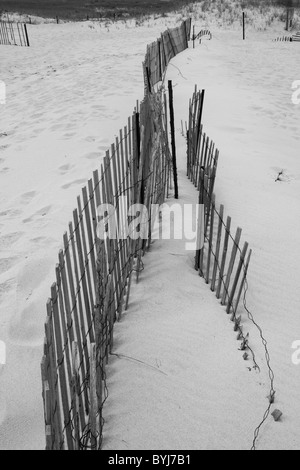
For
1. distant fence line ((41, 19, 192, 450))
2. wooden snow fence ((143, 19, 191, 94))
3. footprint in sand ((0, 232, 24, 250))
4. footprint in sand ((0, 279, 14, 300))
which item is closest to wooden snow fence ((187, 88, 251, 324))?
distant fence line ((41, 19, 192, 450))

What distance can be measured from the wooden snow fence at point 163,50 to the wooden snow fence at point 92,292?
3145 mm

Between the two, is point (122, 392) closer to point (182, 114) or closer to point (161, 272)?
point (161, 272)

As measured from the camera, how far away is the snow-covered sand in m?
1.98

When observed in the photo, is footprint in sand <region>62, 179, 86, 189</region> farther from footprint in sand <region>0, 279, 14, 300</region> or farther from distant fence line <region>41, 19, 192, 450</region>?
footprint in sand <region>0, 279, 14, 300</region>

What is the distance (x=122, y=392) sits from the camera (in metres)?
2.09

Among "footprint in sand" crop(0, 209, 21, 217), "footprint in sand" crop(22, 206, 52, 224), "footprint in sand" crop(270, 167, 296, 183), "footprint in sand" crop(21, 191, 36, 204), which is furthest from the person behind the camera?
"footprint in sand" crop(270, 167, 296, 183)

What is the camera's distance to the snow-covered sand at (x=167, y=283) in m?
1.98

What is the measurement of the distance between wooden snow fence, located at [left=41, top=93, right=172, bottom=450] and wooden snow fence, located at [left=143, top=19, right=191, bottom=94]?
3145 mm

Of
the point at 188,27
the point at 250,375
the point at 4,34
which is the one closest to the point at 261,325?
the point at 250,375

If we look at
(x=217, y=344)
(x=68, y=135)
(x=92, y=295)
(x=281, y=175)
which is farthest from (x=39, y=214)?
(x=281, y=175)

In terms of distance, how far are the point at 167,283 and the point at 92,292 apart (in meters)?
0.59

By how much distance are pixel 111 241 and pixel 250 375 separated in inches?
41.8

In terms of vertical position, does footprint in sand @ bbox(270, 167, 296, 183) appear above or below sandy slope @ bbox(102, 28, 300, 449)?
above

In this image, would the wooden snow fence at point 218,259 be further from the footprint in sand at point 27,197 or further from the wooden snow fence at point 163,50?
the wooden snow fence at point 163,50
